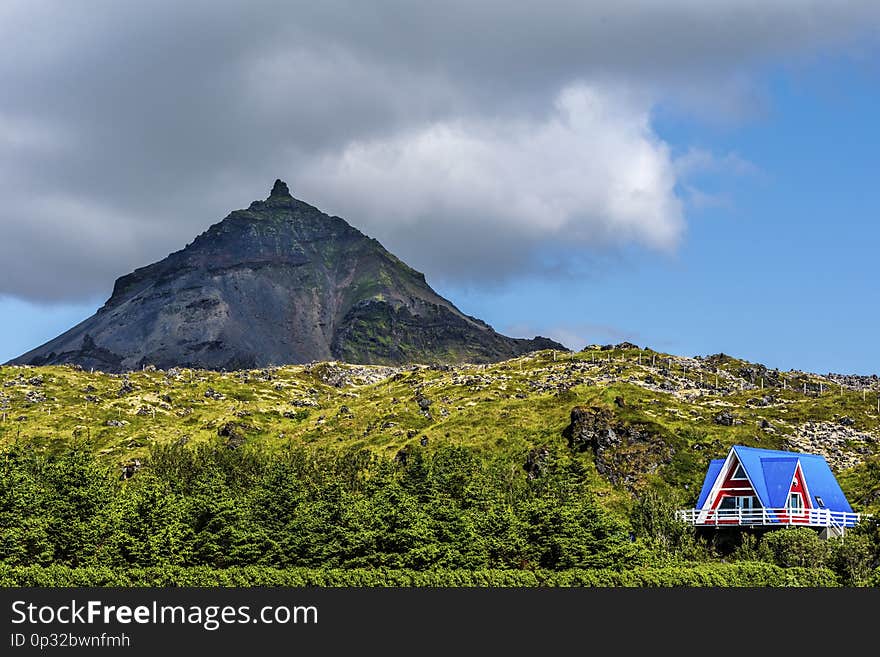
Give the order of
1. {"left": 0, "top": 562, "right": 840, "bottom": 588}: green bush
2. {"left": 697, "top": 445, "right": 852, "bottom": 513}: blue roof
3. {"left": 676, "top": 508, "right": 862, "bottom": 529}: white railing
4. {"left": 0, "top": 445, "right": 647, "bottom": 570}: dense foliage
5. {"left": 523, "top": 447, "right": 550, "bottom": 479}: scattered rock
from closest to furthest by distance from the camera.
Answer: {"left": 0, "top": 562, "right": 840, "bottom": 588}: green bush → {"left": 0, "top": 445, "right": 647, "bottom": 570}: dense foliage → {"left": 676, "top": 508, "right": 862, "bottom": 529}: white railing → {"left": 697, "top": 445, "right": 852, "bottom": 513}: blue roof → {"left": 523, "top": 447, "right": 550, "bottom": 479}: scattered rock

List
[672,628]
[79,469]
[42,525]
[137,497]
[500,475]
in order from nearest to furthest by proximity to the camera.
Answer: [672,628], [42,525], [137,497], [79,469], [500,475]

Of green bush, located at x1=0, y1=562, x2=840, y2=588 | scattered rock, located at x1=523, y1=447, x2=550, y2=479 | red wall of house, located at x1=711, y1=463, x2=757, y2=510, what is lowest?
green bush, located at x1=0, y1=562, x2=840, y2=588

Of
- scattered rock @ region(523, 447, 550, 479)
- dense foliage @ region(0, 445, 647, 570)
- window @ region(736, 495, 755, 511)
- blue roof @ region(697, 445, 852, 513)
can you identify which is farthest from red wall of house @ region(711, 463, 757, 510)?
scattered rock @ region(523, 447, 550, 479)

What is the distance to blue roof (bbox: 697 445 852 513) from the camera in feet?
434

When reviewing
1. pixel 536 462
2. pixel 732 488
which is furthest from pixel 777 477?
pixel 536 462

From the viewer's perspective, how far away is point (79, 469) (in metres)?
150

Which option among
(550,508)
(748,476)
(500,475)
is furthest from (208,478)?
(748,476)

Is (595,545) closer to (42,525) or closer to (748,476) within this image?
(748,476)

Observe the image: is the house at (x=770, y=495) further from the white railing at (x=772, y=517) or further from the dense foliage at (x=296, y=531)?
the dense foliage at (x=296, y=531)

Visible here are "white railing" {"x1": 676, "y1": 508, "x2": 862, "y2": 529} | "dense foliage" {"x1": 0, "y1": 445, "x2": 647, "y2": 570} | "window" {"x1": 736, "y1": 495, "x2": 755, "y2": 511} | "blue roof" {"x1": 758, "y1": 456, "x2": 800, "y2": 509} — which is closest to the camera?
"dense foliage" {"x1": 0, "y1": 445, "x2": 647, "y2": 570}

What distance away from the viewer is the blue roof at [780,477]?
132250 mm

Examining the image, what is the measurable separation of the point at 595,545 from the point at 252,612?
184ft

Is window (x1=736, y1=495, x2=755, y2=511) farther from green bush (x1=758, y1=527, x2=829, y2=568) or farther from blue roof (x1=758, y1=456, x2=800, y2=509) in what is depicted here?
green bush (x1=758, y1=527, x2=829, y2=568)

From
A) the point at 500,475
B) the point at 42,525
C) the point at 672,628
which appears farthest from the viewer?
the point at 500,475
